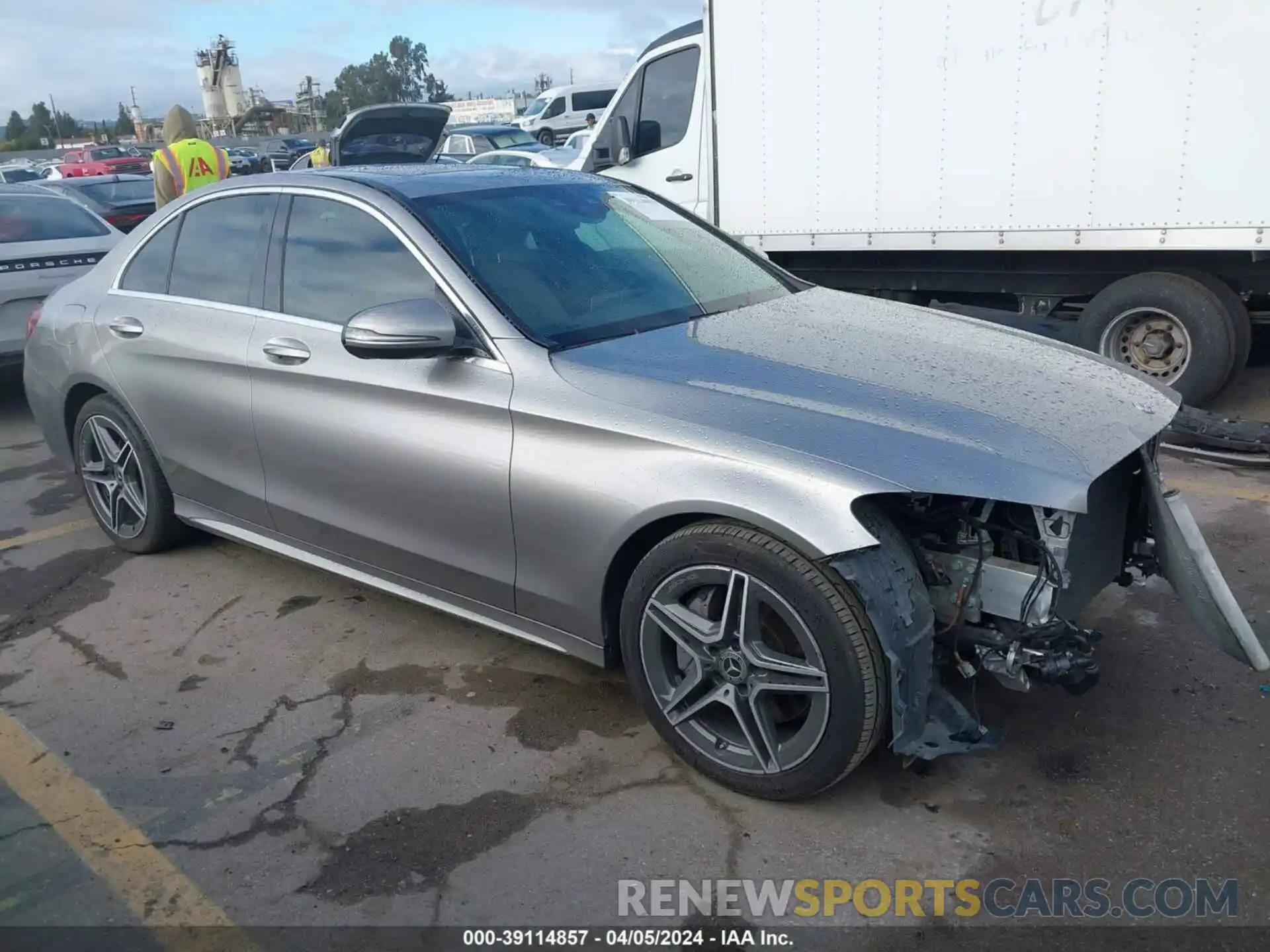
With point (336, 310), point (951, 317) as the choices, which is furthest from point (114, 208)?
point (951, 317)

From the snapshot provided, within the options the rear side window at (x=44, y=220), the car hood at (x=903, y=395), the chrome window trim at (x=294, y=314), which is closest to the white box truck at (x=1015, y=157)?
the car hood at (x=903, y=395)

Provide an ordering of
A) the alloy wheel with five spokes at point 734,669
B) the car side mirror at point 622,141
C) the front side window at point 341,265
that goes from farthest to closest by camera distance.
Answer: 1. the car side mirror at point 622,141
2. the front side window at point 341,265
3. the alloy wheel with five spokes at point 734,669

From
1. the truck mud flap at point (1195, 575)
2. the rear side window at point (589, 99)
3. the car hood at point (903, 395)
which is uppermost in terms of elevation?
the rear side window at point (589, 99)

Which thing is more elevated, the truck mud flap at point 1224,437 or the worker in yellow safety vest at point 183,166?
the worker in yellow safety vest at point 183,166

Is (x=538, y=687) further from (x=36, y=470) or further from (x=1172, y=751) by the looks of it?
(x=36, y=470)

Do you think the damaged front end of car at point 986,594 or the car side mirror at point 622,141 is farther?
the car side mirror at point 622,141

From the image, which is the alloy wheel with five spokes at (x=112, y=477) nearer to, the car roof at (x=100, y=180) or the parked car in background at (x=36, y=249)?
the parked car in background at (x=36, y=249)

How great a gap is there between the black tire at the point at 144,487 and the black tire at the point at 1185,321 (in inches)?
199

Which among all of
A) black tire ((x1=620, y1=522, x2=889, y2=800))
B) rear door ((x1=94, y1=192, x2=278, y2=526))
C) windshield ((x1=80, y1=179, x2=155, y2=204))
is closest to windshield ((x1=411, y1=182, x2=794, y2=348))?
black tire ((x1=620, y1=522, x2=889, y2=800))

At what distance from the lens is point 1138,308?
6.21 meters

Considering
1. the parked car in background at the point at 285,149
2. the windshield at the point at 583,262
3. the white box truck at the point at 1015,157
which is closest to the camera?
the windshield at the point at 583,262

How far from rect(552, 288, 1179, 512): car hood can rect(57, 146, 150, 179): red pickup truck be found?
1226 inches

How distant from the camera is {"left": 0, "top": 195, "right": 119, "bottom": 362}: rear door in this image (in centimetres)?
725

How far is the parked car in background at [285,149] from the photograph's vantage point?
37616mm
